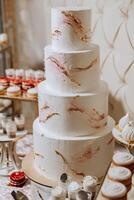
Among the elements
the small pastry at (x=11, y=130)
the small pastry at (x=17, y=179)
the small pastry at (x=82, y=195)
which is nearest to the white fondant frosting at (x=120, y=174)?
Answer: the small pastry at (x=82, y=195)

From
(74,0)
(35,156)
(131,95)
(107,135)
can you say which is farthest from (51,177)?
(74,0)

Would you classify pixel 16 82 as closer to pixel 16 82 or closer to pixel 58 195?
pixel 16 82

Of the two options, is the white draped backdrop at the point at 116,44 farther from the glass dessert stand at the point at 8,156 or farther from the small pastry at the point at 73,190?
the small pastry at the point at 73,190

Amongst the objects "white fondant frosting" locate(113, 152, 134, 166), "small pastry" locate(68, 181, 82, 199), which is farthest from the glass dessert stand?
"white fondant frosting" locate(113, 152, 134, 166)

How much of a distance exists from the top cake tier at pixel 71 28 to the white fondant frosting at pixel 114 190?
0.73 m

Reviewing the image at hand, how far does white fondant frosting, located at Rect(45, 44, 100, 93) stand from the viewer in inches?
72.5

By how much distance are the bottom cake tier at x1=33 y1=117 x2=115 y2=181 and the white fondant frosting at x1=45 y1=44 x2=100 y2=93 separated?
0.24m

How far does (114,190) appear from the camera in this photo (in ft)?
4.54

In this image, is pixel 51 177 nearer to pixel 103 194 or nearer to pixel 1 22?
pixel 103 194

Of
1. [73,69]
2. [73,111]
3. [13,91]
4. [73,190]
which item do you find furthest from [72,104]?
[13,91]

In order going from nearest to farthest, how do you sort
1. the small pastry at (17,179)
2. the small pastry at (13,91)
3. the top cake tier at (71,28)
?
1. the top cake tier at (71,28)
2. the small pastry at (17,179)
3. the small pastry at (13,91)

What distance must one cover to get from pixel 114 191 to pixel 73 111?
0.57 meters

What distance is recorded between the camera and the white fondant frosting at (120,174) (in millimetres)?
1465

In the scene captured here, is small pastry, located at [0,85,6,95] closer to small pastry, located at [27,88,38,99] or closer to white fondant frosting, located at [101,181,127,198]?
small pastry, located at [27,88,38,99]
